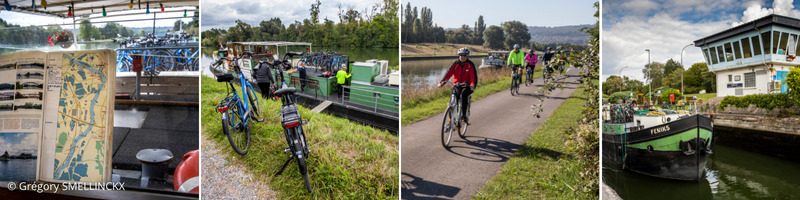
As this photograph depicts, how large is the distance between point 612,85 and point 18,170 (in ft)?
13.7

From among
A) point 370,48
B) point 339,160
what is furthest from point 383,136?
point 370,48

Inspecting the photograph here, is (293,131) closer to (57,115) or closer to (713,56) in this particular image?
(57,115)

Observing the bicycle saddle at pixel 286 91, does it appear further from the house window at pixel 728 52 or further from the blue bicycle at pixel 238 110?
the house window at pixel 728 52

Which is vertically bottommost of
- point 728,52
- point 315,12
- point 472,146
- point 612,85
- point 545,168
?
point 545,168

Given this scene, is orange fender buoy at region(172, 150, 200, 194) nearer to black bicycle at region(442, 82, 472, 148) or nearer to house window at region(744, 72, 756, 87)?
black bicycle at region(442, 82, 472, 148)

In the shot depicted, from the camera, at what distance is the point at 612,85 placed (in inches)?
115

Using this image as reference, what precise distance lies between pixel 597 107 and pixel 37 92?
3681 millimetres

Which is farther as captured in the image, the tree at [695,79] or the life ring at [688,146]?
the life ring at [688,146]

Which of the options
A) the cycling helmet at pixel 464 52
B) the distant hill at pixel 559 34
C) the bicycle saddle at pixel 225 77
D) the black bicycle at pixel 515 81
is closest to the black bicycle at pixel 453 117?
the cycling helmet at pixel 464 52

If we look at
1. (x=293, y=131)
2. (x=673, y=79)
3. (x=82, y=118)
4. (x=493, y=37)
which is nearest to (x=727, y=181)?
(x=673, y=79)

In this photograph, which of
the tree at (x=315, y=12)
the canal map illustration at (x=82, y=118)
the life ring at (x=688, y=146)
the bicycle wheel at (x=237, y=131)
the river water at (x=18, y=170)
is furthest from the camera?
the life ring at (x=688, y=146)

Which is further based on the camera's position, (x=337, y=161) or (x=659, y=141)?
(x=659, y=141)

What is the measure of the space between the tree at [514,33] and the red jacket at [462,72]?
0.77 ft

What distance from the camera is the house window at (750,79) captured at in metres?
2.90
